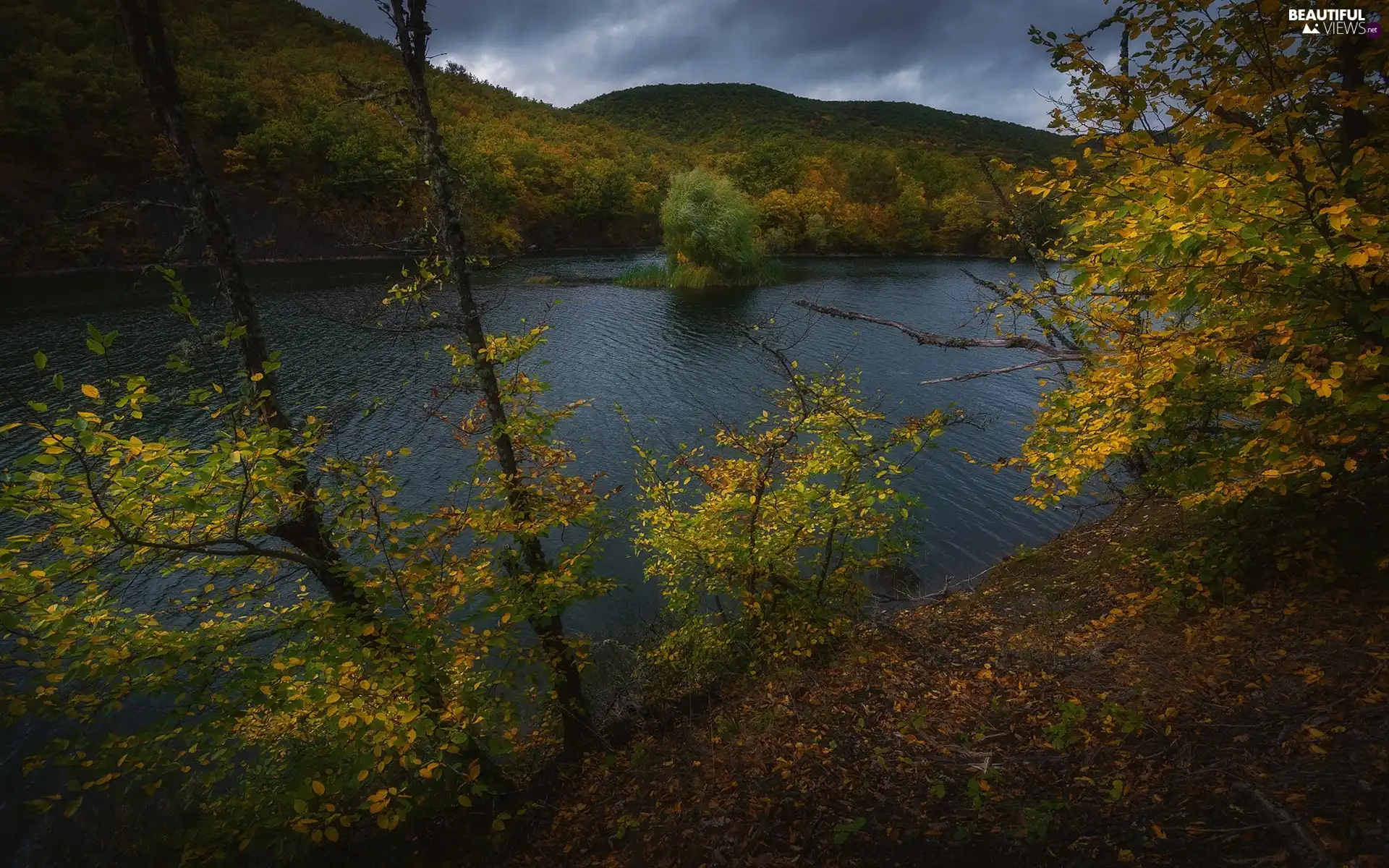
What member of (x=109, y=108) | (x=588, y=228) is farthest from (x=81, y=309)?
(x=588, y=228)

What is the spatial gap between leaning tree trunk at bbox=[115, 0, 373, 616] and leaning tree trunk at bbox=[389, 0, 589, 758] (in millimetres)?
1981

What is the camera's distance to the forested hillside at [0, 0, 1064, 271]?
44.9m

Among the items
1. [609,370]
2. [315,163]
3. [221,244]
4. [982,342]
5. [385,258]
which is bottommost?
[609,370]

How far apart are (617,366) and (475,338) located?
20.0m

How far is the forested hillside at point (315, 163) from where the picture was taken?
44875mm

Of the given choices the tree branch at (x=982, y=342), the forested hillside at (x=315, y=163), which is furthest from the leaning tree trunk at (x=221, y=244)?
the tree branch at (x=982, y=342)

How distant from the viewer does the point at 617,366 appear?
27.2 m

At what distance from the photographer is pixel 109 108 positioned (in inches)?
1895

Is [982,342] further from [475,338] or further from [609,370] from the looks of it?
[609,370]

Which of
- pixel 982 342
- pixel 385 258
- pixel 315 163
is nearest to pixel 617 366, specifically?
pixel 982 342

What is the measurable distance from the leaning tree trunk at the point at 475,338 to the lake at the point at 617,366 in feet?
2.95

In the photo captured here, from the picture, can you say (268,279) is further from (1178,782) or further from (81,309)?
(1178,782)

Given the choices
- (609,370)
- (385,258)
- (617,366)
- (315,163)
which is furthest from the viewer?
(315,163)

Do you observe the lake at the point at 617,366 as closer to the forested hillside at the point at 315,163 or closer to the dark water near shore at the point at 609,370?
the dark water near shore at the point at 609,370
